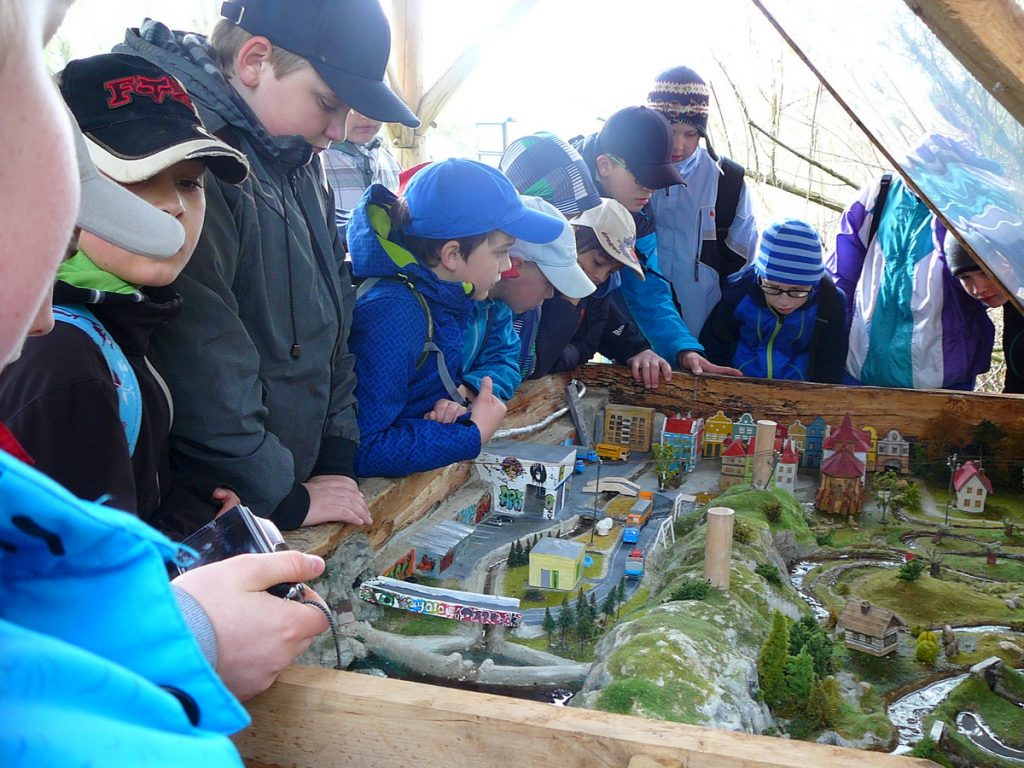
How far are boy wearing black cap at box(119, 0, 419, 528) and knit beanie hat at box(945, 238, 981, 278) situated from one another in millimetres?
2661

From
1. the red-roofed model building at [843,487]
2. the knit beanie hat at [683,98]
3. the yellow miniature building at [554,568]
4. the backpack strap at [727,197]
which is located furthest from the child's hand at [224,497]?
the backpack strap at [727,197]

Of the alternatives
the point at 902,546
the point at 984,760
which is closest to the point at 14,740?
the point at 984,760

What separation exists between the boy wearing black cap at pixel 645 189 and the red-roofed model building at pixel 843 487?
90cm

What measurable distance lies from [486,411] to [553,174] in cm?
134

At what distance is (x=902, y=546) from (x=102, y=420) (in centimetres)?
256

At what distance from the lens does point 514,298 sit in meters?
3.32

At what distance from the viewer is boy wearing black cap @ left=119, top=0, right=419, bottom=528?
1.86 m

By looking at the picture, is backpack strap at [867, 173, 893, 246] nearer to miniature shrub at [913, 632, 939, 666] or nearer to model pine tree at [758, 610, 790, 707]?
miniature shrub at [913, 632, 939, 666]

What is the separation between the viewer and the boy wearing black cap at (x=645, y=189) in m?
4.04

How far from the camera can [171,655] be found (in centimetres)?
51

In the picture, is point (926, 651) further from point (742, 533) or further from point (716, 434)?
point (716, 434)

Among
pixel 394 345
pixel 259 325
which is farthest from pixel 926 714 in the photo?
pixel 259 325

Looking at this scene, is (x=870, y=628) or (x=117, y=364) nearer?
(x=117, y=364)

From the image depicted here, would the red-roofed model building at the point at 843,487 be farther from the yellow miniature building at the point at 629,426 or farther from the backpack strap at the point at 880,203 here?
the backpack strap at the point at 880,203
